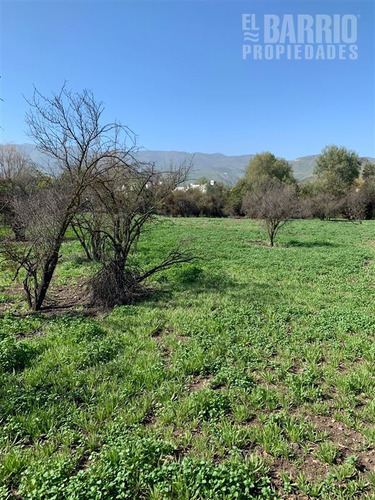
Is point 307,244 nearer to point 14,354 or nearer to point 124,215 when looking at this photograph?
point 124,215

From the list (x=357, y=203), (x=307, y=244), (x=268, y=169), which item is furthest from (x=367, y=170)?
(x=307, y=244)

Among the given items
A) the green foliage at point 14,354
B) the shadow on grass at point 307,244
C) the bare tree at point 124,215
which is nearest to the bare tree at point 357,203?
the shadow on grass at point 307,244

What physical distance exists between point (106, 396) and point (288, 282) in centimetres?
687

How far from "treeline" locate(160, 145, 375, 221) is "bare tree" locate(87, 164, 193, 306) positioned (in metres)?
30.1

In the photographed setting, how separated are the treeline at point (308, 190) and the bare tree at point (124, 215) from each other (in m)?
30.1

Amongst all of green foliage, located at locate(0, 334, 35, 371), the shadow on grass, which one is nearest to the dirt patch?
green foliage, located at locate(0, 334, 35, 371)

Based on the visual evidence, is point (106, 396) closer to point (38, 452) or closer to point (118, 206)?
point (38, 452)

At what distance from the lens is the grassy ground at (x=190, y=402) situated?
2295 mm

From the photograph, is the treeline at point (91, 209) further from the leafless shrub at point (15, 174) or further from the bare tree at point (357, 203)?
the bare tree at point (357, 203)

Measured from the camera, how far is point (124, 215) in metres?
8.04

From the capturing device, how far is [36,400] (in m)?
3.21

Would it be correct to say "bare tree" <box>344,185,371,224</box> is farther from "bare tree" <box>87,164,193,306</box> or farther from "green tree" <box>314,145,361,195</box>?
"bare tree" <box>87,164,193,306</box>

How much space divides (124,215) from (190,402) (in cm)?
582

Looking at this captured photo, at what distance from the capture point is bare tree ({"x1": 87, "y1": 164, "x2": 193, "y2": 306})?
698 centimetres
